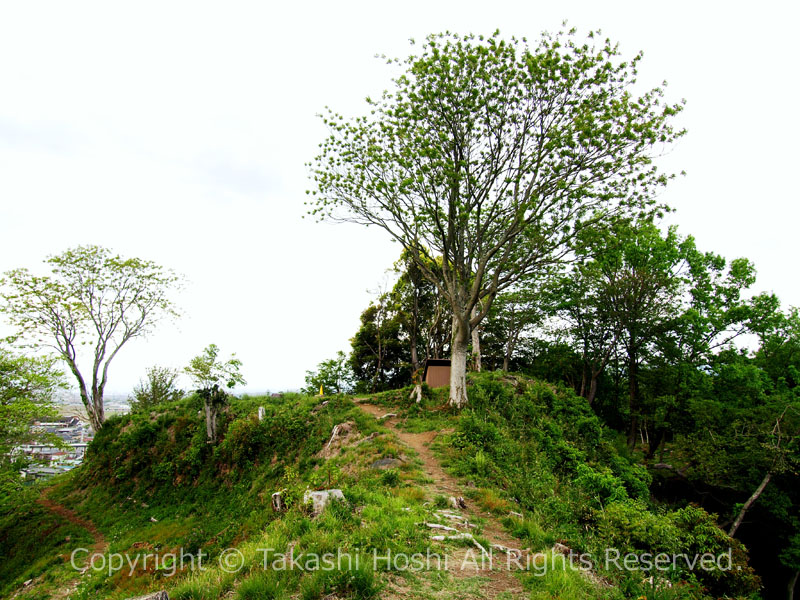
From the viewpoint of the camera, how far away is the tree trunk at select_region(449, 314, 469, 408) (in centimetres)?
1622

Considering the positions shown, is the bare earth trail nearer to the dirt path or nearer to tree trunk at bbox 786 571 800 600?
Answer: the dirt path

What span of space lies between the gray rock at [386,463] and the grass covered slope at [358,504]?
0.49 ft

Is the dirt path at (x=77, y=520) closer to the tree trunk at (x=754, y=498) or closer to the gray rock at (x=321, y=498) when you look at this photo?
the gray rock at (x=321, y=498)

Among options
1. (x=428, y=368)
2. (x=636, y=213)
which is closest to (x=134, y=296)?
(x=428, y=368)

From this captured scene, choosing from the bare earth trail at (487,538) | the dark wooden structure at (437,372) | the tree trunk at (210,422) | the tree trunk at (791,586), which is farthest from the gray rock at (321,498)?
the tree trunk at (791,586)

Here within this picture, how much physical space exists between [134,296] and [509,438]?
24.4 meters

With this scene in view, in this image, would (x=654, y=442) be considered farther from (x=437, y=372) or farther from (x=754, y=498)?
(x=437, y=372)

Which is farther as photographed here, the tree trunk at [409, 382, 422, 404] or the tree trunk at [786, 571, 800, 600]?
the tree trunk at [786, 571, 800, 600]

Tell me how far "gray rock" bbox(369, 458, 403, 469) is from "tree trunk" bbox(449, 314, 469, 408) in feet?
19.8

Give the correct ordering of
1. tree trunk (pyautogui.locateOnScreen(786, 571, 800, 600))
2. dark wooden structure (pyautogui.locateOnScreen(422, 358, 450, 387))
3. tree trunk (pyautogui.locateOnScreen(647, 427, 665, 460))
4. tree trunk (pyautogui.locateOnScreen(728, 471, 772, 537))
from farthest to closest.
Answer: tree trunk (pyautogui.locateOnScreen(647, 427, 665, 460)) < dark wooden structure (pyautogui.locateOnScreen(422, 358, 450, 387)) < tree trunk (pyautogui.locateOnScreen(786, 571, 800, 600)) < tree trunk (pyautogui.locateOnScreen(728, 471, 772, 537))

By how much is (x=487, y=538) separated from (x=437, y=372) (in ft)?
51.1

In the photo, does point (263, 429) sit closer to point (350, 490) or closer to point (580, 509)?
point (350, 490)

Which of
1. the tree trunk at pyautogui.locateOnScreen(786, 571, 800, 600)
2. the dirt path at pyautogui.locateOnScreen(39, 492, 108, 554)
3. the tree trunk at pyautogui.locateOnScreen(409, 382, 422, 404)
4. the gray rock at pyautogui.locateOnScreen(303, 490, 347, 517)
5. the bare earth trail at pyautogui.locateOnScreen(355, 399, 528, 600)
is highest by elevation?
the tree trunk at pyautogui.locateOnScreen(409, 382, 422, 404)

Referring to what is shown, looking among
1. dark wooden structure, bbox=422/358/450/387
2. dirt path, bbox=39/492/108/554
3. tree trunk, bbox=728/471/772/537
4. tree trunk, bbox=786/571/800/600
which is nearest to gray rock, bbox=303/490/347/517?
dirt path, bbox=39/492/108/554
